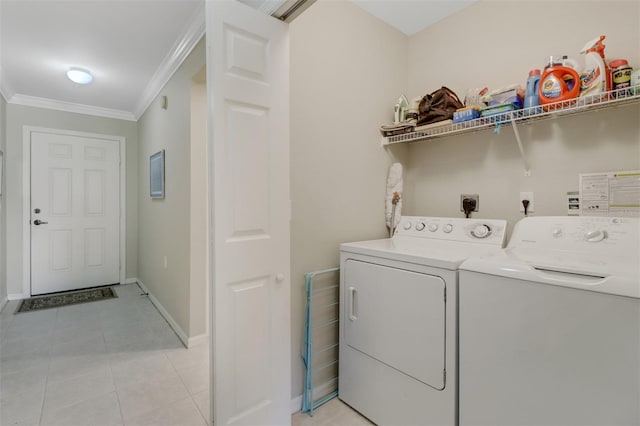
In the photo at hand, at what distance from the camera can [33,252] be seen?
369 cm

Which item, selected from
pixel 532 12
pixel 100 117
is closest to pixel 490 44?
pixel 532 12

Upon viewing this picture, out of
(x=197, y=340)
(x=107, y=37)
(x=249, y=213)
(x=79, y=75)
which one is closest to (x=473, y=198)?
(x=249, y=213)

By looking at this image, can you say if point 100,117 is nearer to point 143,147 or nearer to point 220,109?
point 143,147

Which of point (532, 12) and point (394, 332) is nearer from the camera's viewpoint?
point (394, 332)

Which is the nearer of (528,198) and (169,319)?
(528,198)

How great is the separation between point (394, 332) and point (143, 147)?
3891 millimetres

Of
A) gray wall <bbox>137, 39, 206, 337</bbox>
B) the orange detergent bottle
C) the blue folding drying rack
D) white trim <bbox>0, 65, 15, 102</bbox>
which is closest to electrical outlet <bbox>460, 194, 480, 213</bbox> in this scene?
the orange detergent bottle

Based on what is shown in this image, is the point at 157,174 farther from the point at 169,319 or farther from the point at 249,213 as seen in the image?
the point at 249,213

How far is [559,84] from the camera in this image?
144 centimetres

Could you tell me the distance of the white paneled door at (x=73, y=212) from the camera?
3.71 metres

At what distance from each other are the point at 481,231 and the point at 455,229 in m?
0.14

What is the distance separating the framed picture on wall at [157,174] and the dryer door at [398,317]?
7.54 feet

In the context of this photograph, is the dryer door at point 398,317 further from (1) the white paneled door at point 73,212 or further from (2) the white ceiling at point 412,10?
(1) the white paneled door at point 73,212

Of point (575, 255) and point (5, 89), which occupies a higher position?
point (5, 89)
